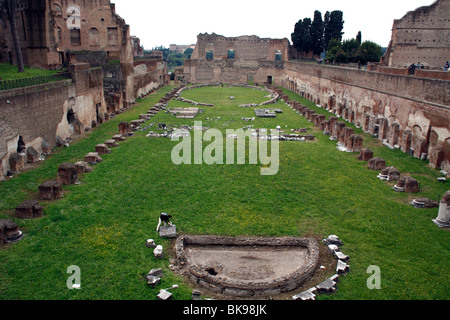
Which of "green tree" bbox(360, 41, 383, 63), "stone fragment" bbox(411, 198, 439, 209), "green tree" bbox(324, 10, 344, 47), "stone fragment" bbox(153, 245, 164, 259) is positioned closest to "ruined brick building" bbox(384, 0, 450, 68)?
"green tree" bbox(360, 41, 383, 63)

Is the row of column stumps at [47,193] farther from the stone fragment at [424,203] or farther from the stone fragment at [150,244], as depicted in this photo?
the stone fragment at [424,203]

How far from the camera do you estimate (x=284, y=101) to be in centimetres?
3045

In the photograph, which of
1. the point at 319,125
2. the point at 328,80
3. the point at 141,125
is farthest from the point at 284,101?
the point at 141,125

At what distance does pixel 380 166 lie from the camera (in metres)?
12.7

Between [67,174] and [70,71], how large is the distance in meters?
9.73

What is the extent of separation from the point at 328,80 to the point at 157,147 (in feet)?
53.7

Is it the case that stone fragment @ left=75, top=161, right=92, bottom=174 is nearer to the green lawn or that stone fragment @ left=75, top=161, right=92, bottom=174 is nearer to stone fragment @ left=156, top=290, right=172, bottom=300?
stone fragment @ left=156, top=290, right=172, bottom=300

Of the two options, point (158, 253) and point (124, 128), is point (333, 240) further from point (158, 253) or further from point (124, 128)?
point (124, 128)

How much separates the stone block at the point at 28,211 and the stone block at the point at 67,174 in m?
2.18

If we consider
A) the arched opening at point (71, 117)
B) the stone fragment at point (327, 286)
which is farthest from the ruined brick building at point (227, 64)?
the stone fragment at point (327, 286)

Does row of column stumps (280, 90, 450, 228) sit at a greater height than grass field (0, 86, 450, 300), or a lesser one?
greater

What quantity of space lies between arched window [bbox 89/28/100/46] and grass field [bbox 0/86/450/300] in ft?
57.9

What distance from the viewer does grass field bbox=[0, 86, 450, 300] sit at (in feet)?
21.3

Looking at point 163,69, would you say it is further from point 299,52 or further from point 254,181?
point 254,181
